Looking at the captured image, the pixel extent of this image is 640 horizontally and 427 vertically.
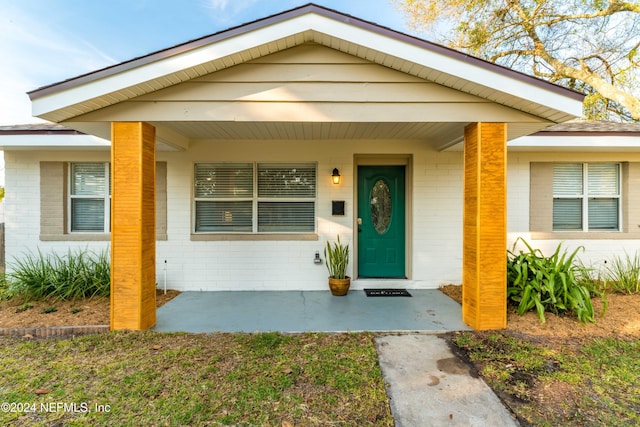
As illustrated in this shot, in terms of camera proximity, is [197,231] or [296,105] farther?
[197,231]

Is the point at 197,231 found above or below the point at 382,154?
below

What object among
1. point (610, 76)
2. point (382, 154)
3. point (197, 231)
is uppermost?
point (610, 76)

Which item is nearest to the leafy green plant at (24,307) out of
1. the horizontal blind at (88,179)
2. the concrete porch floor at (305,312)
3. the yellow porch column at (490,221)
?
the concrete porch floor at (305,312)

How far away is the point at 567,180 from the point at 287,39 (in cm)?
578

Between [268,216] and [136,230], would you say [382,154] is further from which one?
[136,230]

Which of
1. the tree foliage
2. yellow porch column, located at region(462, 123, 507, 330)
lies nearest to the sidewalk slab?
yellow porch column, located at region(462, 123, 507, 330)

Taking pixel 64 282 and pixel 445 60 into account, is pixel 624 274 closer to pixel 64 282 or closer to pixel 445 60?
pixel 445 60

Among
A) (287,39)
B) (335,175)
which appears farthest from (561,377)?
(287,39)

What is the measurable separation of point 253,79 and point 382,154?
279 centimetres

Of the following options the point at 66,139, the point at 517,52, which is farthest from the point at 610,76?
the point at 66,139

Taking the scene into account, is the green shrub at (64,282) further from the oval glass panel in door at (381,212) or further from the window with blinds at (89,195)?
the oval glass panel in door at (381,212)

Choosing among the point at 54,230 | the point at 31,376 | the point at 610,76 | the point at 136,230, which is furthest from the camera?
the point at 610,76

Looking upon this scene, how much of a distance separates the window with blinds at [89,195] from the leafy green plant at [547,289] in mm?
6815

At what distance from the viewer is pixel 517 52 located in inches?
415
